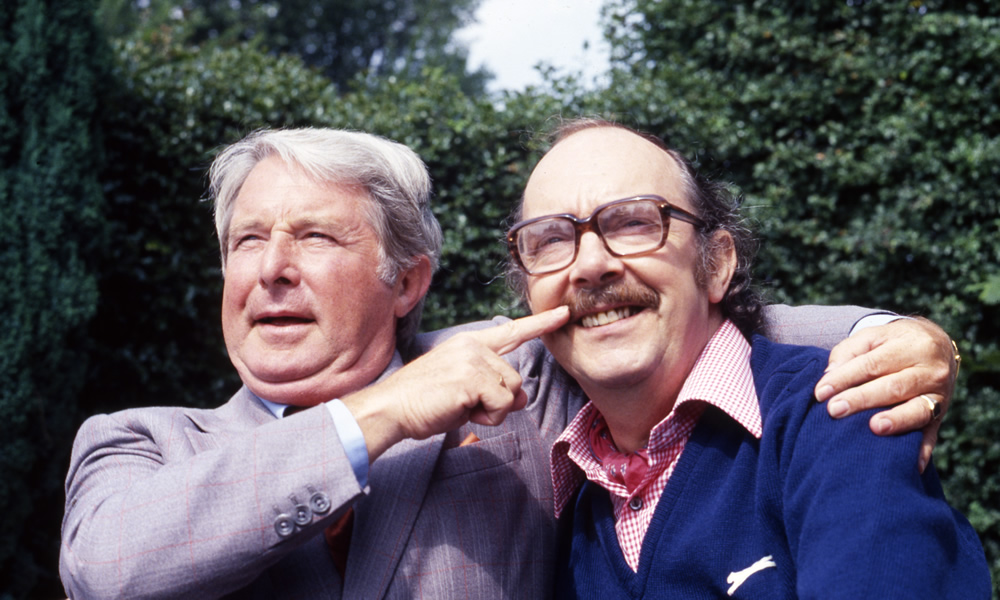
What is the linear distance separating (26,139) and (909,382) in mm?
4535

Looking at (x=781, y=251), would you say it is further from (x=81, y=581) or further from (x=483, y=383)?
(x=81, y=581)

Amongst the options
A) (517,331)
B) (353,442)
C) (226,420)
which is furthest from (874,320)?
(226,420)

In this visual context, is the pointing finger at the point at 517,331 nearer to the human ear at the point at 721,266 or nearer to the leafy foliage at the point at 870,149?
the human ear at the point at 721,266

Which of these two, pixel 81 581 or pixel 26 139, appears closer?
pixel 81 581

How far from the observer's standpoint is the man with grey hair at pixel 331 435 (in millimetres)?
1796

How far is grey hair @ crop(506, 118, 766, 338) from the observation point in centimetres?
230

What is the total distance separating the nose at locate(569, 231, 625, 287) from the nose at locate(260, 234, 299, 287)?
0.85 m

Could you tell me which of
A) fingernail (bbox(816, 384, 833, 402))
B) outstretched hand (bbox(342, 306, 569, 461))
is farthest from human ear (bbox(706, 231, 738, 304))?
outstretched hand (bbox(342, 306, 569, 461))

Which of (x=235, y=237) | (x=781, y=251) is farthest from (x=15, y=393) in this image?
(x=781, y=251)

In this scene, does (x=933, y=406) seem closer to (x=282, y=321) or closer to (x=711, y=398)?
(x=711, y=398)

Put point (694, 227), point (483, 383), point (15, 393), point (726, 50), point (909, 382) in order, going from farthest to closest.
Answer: point (726, 50) < point (15, 393) < point (694, 227) < point (483, 383) < point (909, 382)

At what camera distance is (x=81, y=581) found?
1.84 m

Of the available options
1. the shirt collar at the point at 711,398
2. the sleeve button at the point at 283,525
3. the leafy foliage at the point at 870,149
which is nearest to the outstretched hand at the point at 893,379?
the shirt collar at the point at 711,398

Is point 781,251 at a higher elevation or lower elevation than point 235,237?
lower
